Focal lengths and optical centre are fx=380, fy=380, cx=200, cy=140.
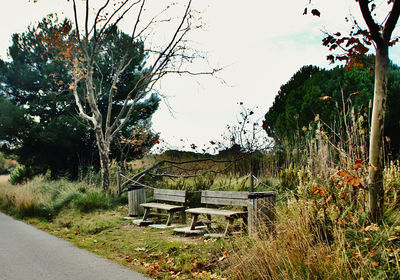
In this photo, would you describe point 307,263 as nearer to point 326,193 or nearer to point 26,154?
point 326,193

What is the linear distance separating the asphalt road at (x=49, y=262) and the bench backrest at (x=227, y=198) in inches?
99.7

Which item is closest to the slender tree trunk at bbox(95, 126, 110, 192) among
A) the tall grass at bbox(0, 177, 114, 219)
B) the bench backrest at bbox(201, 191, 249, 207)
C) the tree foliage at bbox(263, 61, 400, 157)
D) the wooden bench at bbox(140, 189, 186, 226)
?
the tall grass at bbox(0, 177, 114, 219)

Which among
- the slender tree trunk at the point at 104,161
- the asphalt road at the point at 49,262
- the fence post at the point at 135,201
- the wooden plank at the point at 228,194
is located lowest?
the asphalt road at the point at 49,262

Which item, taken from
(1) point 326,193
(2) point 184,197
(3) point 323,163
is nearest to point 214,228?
(2) point 184,197

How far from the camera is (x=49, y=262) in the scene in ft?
20.0

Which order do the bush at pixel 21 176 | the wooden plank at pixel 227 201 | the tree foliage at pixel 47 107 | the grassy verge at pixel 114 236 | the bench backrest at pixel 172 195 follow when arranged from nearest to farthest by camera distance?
the grassy verge at pixel 114 236 < the wooden plank at pixel 227 201 < the bench backrest at pixel 172 195 < the tree foliage at pixel 47 107 < the bush at pixel 21 176

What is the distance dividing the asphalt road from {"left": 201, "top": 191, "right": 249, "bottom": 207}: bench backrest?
2.53 meters

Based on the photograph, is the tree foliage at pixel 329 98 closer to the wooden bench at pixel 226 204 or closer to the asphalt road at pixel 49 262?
the wooden bench at pixel 226 204

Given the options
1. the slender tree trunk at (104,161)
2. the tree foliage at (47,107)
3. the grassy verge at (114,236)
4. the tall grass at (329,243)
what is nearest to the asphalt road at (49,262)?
the grassy verge at (114,236)

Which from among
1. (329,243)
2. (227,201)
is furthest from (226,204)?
(329,243)

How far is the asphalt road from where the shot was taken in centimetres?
533

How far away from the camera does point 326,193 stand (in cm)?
510

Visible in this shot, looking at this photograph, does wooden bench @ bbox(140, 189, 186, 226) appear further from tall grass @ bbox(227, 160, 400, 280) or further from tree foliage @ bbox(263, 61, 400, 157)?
tree foliage @ bbox(263, 61, 400, 157)

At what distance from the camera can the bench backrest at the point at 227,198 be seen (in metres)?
7.18
